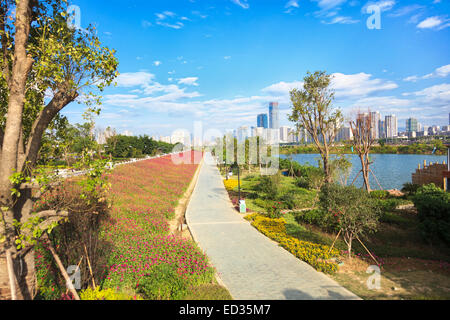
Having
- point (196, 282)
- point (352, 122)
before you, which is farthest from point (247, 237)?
point (352, 122)

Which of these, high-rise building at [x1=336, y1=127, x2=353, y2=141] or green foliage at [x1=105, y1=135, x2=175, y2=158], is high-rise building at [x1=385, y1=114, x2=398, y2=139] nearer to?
high-rise building at [x1=336, y1=127, x2=353, y2=141]

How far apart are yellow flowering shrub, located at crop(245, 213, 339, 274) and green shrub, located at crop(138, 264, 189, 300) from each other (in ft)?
14.5

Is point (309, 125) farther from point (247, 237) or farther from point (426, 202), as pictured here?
point (247, 237)

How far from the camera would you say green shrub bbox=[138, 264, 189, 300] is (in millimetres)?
5953

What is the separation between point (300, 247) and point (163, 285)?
219 inches

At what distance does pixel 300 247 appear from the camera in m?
9.35

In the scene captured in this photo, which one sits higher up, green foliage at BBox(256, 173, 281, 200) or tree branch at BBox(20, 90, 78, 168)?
tree branch at BBox(20, 90, 78, 168)

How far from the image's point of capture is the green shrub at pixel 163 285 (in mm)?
5953

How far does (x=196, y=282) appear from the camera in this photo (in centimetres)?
657

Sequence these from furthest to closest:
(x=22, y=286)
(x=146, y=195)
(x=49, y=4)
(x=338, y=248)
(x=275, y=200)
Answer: (x=275, y=200)
(x=146, y=195)
(x=338, y=248)
(x=49, y=4)
(x=22, y=286)

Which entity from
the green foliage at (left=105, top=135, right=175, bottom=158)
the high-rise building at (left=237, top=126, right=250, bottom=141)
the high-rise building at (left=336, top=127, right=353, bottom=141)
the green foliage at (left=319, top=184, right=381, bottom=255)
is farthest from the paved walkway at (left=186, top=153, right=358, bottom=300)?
the green foliage at (left=105, top=135, right=175, bottom=158)

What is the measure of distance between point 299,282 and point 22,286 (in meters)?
6.39

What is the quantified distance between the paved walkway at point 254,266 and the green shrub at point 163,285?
4.42 feet

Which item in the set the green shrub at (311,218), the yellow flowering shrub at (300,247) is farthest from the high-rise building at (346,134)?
the yellow flowering shrub at (300,247)
